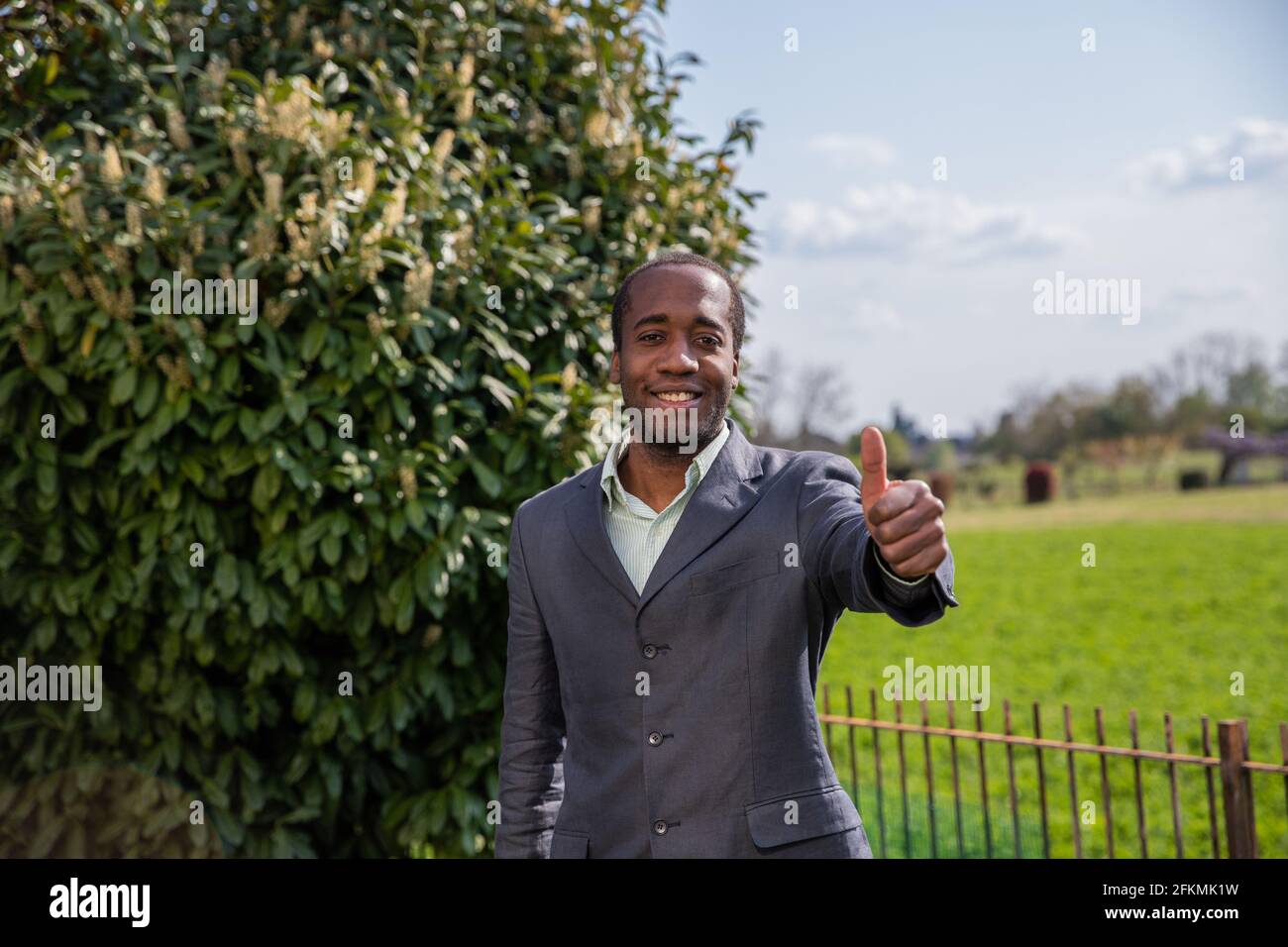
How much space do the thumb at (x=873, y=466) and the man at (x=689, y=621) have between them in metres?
0.15

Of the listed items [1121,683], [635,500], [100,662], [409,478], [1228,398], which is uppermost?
[1228,398]

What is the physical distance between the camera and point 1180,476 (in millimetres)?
35062

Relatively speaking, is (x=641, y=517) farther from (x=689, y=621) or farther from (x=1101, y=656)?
(x=1101, y=656)

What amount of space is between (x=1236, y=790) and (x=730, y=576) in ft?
10.7

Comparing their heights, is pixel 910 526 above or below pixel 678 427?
below

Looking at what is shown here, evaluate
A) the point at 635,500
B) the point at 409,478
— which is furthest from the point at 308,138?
the point at 635,500

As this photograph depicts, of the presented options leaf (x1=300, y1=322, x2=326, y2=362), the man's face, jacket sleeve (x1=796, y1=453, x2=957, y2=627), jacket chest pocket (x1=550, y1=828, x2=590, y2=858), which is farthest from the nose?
leaf (x1=300, y1=322, x2=326, y2=362)

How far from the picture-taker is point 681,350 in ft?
8.04

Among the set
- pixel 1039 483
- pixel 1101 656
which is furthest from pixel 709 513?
pixel 1039 483

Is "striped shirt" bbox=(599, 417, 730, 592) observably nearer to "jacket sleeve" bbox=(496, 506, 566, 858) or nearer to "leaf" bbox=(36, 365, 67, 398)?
"jacket sleeve" bbox=(496, 506, 566, 858)

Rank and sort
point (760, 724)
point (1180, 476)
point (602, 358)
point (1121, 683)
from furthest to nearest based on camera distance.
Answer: point (1180, 476)
point (1121, 683)
point (602, 358)
point (760, 724)

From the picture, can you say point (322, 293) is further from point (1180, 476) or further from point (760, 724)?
point (1180, 476)

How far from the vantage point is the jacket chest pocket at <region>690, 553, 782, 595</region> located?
2.35 meters
